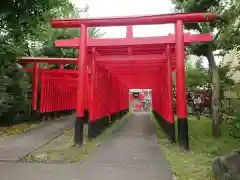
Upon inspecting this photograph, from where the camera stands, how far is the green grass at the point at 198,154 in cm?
466

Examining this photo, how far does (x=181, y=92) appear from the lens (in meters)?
7.07

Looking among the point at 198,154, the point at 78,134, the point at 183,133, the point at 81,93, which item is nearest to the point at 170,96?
the point at 183,133

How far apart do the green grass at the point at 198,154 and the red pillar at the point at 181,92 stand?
387 millimetres

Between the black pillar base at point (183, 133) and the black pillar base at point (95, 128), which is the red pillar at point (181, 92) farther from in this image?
the black pillar base at point (95, 128)

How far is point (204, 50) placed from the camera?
9414mm

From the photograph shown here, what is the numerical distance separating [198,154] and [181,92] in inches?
70.5

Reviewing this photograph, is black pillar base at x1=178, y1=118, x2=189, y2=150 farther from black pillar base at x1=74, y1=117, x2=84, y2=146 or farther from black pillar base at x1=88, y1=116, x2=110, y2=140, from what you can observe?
black pillar base at x1=88, y1=116, x2=110, y2=140

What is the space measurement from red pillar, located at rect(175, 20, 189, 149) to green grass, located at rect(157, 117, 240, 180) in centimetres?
39

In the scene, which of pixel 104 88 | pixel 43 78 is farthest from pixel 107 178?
pixel 43 78

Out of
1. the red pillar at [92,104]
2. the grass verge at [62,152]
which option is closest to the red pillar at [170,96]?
the grass verge at [62,152]

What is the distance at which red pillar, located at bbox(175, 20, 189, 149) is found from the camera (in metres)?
6.89

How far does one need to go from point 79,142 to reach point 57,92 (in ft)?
31.5

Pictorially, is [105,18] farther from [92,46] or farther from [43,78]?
[43,78]

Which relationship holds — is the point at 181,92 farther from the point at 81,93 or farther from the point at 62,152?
the point at 62,152
